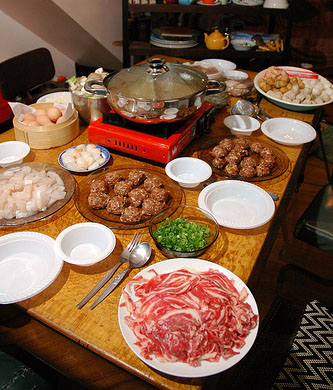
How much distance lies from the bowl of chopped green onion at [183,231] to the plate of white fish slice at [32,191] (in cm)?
47

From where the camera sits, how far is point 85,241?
4.56 ft

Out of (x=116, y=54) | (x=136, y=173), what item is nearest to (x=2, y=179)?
(x=136, y=173)

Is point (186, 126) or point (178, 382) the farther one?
point (186, 126)

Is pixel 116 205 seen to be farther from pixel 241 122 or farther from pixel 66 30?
pixel 66 30

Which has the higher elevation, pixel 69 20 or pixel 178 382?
pixel 69 20

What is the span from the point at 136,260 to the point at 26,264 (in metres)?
0.42

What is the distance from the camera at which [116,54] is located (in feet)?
17.1

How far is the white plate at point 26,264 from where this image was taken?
117cm

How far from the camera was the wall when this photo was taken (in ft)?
13.2

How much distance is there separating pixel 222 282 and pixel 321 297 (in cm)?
162

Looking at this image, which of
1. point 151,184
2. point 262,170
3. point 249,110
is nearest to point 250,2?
point 249,110

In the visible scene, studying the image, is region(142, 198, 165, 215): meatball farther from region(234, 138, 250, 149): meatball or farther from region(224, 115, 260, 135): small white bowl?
region(224, 115, 260, 135): small white bowl

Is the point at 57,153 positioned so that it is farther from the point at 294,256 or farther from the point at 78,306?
the point at 294,256

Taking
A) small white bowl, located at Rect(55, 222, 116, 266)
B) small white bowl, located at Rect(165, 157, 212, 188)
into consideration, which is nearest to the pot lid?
small white bowl, located at Rect(165, 157, 212, 188)
